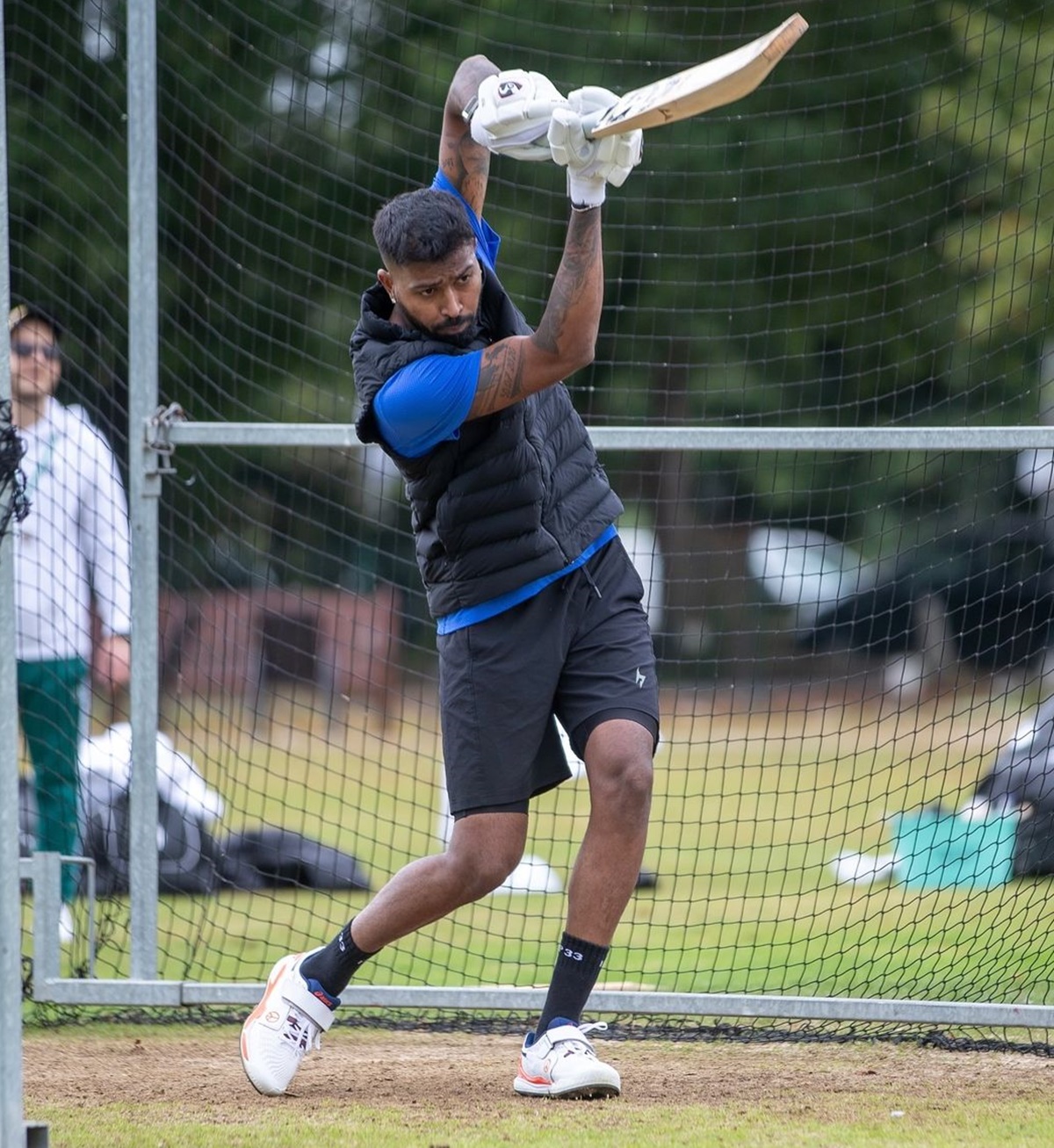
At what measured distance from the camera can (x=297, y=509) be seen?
44.3 ft

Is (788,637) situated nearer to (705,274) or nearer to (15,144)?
(705,274)

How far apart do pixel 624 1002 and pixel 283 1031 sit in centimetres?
118

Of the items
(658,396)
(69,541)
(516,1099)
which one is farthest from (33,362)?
(658,396)

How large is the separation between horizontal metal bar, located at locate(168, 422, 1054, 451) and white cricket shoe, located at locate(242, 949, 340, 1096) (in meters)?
1.57

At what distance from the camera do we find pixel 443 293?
12.2 feet

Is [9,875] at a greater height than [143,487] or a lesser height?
lesser

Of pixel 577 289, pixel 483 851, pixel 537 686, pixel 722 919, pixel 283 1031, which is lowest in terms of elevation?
pixel 722 919

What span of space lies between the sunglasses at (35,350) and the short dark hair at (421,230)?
2.52m

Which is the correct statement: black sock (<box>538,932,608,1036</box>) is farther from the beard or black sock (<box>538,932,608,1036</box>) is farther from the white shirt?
the white shirt

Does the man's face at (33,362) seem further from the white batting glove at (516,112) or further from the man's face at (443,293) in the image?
the white batting glove at (516,112)

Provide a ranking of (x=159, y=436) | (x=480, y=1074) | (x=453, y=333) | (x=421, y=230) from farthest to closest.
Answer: (x=159, y=436), (x=480, y=1074), (x=453, y=333), (x=421, y=230)

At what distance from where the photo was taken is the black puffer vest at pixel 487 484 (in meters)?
3.85

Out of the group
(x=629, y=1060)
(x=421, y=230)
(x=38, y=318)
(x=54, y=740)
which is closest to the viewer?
(x=421, y=230)

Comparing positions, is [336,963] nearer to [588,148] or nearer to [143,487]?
[143,487]
